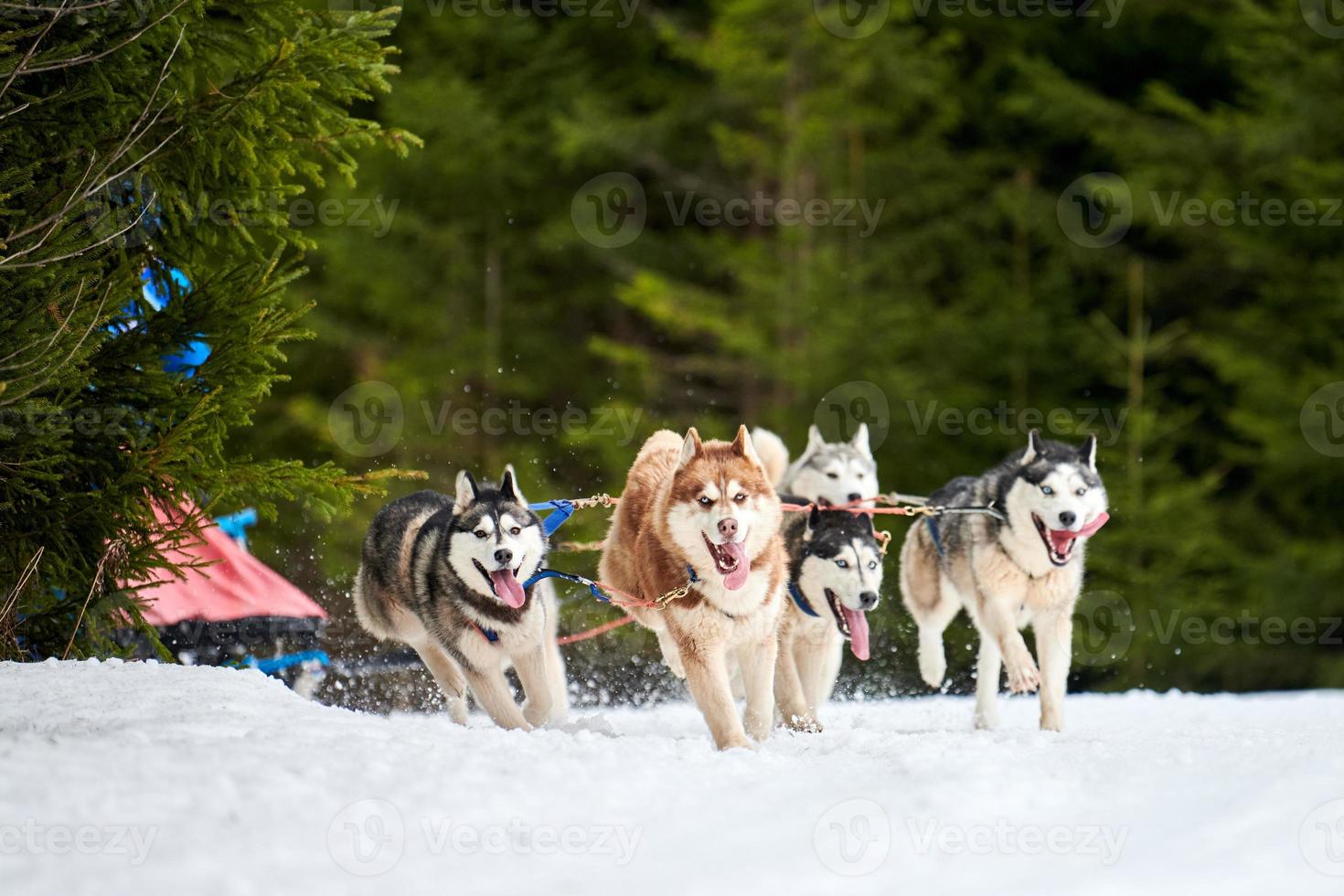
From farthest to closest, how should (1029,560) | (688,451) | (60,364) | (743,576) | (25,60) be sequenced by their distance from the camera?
(1029,560) → (688,451) → (743,576) → (60,364) → (25,60)

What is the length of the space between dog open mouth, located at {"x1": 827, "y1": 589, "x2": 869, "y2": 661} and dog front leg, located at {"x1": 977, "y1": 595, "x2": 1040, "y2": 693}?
70 cm

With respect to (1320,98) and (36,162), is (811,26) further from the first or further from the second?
(36,162)

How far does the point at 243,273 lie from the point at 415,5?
16.9m

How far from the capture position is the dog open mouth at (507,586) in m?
5.64

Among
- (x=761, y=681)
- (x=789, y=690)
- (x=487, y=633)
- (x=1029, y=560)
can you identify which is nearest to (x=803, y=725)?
(x=789, y=690)

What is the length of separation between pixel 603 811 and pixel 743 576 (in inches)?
60.7

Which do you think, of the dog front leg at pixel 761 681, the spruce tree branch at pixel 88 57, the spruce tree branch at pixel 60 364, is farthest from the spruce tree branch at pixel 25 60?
the dog front leg at pixel 761 681

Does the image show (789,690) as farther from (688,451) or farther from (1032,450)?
(1032,450)

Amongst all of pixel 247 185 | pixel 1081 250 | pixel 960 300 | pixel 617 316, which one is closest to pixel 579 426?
pixel 617 316

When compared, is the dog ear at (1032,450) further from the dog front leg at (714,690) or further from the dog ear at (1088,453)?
the dog front leg at (714,690)

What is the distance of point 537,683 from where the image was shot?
6008 mm

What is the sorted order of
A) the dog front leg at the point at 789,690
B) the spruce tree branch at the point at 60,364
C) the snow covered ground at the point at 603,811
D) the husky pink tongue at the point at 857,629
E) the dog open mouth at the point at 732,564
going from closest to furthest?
the snow covered ground at the point at 603,811 → the spruce tree branch at the point at 60,364 → the dog open mouth at the point at 732,564 → the husky pink tongue at the point at 857,629 → the dog front leg at the point at 789,690

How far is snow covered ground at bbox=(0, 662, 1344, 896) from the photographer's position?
3.76 meters

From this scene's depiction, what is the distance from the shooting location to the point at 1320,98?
16.2 m
